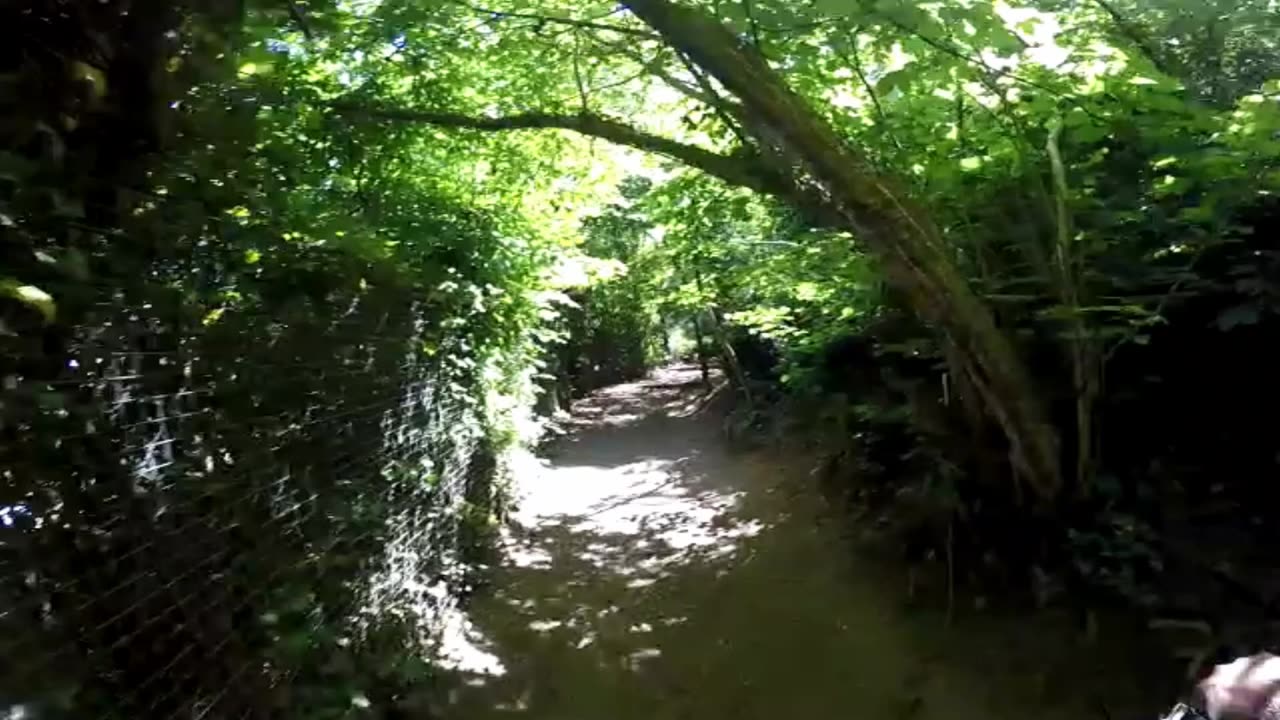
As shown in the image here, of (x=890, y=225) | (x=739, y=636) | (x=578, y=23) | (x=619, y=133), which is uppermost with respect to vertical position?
(x=578, y=23)

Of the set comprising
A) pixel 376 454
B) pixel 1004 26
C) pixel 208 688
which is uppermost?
pixel 1004 26

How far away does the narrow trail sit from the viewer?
443cm

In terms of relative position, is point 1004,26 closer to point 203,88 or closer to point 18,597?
point 203,88

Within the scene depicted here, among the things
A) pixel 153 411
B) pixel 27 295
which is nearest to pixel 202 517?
pixel 153 411

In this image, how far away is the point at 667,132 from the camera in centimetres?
736

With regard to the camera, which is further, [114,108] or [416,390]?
[416,390]

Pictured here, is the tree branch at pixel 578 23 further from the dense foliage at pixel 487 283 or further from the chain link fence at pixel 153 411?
the chain link fence at pixel 153 411

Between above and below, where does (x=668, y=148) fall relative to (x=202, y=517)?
above

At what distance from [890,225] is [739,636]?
8.66ft

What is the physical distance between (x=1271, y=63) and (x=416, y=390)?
5.48 m

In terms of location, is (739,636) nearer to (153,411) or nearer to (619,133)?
(619,133)

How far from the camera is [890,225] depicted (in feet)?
13.8

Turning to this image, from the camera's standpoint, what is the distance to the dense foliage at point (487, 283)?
2.31 m

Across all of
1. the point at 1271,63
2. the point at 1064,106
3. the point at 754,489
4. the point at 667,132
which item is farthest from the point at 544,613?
the point at 1271,63
